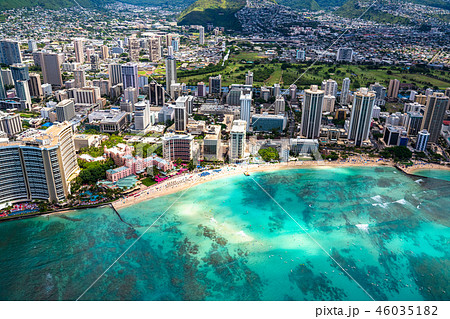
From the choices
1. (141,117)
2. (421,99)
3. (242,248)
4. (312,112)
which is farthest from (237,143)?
(421,99)

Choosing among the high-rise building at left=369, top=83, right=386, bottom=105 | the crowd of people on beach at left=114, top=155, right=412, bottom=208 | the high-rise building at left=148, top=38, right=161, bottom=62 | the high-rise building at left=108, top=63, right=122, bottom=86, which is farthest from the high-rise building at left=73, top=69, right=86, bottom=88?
the high-rise building at left=369, top=83, right=386, bottom=105

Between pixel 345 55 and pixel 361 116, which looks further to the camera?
pixel 345 55

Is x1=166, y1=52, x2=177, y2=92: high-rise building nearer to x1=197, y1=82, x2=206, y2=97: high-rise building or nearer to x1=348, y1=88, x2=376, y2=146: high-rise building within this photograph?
x1=197, y1=82, x2=206, y2=97: high-rise building

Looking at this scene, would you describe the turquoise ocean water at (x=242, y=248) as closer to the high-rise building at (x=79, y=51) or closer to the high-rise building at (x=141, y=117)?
the high-rise building at (x=141, y=117)

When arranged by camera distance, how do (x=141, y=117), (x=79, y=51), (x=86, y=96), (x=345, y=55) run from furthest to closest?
(x=79, y=51), (x=345, y=55), (x=86, y=96), (x=141, y=117)

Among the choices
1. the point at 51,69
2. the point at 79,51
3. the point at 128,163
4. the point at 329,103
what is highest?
the point at 79,51

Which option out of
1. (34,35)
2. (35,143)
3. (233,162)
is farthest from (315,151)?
(34,35)

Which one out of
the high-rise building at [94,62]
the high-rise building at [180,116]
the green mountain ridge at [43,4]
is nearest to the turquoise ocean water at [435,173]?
the high-rise building at [180,116]

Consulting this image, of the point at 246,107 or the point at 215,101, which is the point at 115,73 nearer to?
the point at 215,101
